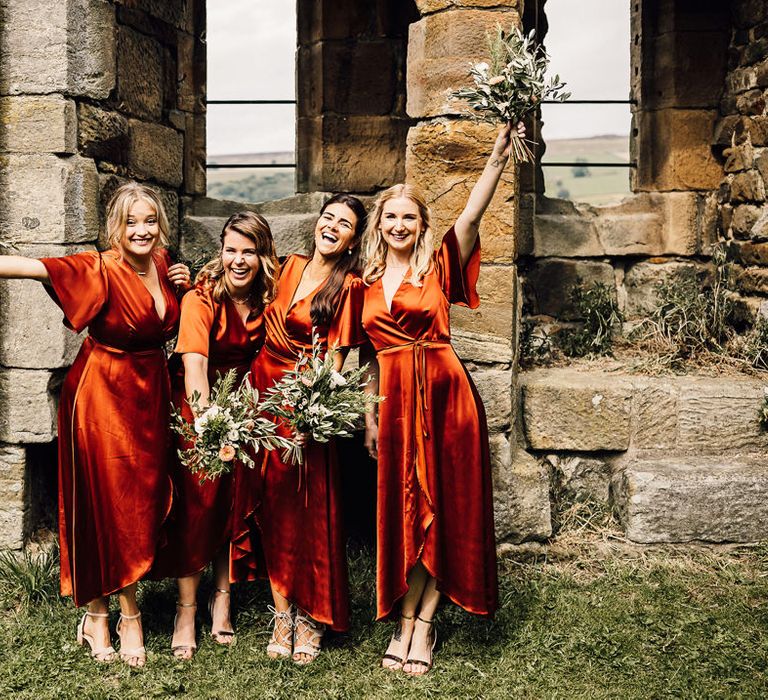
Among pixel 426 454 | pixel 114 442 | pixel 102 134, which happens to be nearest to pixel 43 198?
pixel 102 134

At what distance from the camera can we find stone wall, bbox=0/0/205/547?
4.91m

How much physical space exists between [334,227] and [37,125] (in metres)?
1.82

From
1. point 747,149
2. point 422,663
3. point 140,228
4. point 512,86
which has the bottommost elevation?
point 422,663

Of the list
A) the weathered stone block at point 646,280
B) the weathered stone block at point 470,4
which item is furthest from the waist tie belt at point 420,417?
the weathered stone block at point 646,280

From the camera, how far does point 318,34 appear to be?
6812mm

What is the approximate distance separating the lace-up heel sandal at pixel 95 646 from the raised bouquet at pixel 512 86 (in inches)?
104

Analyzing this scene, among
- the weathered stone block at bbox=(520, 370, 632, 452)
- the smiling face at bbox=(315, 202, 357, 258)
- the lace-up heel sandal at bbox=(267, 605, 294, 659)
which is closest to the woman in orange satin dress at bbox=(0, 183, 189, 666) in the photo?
the lace-up heel sandal at bbox=(267, 605, 294, 659)

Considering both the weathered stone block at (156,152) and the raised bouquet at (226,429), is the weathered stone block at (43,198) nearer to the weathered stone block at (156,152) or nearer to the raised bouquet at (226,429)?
the weathered stone block at (156,152)

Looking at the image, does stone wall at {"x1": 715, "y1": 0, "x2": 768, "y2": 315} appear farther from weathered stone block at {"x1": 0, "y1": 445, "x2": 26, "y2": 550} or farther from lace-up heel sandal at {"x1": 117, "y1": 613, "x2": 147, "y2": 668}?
weathered stone block at {"x1": 0, "y1": 445, "x2": 26, "y2": 550}

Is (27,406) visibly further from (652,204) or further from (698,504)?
(652,204)

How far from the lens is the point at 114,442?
4.08m

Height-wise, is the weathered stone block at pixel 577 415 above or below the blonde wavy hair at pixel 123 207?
below

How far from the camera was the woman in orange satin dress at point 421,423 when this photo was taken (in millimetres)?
4098

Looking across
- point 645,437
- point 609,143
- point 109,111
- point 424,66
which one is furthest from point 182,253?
point 609,143
